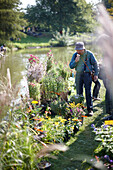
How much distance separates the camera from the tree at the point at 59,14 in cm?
5125

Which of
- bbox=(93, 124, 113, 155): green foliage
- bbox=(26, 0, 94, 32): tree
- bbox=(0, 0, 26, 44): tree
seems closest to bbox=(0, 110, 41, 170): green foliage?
bbox=(93, 124, 113, 155): green foliage

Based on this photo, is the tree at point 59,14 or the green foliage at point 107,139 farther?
the tree at point 59,14

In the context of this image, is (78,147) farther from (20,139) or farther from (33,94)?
(33,94)

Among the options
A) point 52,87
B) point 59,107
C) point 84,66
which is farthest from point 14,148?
point 52,87

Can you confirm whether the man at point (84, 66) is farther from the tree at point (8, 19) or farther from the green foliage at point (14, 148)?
the tree at point (8, 19)

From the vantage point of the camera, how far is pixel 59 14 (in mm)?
52344

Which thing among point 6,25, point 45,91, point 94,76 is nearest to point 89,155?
point 94,76

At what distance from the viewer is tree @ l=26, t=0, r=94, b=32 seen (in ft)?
168

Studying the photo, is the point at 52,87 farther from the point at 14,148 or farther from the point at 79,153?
the point at 14,148

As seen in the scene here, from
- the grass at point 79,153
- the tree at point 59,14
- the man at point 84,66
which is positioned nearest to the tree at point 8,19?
the tree at point 59,14

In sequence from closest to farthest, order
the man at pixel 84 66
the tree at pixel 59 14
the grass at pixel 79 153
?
the grass at pixel 79 153 < the man at pixel 84 66 < the tree at pixel 59 14

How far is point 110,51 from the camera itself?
688 millimetres

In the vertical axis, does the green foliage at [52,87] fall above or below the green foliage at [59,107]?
above

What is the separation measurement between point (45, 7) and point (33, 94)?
5227 centimetres
